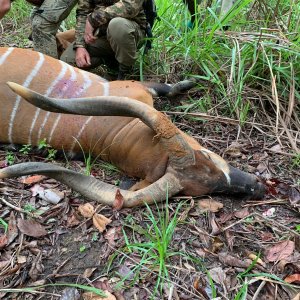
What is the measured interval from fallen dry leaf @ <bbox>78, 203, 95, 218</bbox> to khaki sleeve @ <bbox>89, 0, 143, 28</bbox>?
196cm

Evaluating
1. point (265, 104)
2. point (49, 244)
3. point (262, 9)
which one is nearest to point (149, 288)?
point (49, 244)

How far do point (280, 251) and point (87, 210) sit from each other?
1137mm

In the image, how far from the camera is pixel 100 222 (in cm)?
266

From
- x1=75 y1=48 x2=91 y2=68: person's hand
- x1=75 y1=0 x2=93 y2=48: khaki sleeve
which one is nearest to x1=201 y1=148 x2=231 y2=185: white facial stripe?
x1=75 y1=48 x2=91 y2=68: person's hand

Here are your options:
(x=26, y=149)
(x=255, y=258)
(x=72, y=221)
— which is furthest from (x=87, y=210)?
(x=255, y=258)

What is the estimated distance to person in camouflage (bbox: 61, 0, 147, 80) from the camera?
400cm

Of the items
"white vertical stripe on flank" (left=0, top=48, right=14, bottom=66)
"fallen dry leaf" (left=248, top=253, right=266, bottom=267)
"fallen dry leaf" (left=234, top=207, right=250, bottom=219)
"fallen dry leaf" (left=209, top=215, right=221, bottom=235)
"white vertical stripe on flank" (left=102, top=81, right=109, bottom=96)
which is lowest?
"fallen dry leaf" (left=234, top=207, right=250, bottom=219)

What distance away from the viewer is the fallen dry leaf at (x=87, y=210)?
2.72 m

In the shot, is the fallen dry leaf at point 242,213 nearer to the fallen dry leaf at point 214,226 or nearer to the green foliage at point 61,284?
the fallen dry leaf at point 214,226

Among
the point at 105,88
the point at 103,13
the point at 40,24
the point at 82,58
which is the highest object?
the point at 103,13

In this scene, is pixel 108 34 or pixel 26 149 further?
pixel 108 34

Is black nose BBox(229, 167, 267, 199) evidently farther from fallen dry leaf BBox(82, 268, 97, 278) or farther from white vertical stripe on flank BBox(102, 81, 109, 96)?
white vertical stripe on flank BBox(102, 81, 109, 96)

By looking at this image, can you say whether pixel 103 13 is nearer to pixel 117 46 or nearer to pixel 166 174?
pixel 117 46

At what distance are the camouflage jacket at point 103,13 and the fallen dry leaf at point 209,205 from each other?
202 centimetres
